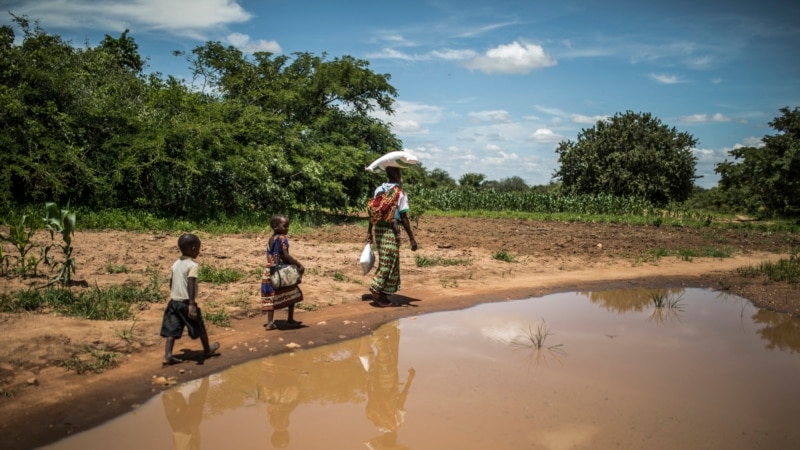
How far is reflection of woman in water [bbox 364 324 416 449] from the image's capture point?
13.1 ft

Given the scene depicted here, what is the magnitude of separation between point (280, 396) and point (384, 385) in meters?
0.98

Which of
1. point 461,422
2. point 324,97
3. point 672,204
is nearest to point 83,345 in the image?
point 461,422

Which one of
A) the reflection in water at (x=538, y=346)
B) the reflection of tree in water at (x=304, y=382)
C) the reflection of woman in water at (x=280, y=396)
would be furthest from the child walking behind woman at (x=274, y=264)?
the reflection in water at (x=538, y=346)

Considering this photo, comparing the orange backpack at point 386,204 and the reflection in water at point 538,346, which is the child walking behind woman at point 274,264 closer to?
the orange backpack at point 386,204

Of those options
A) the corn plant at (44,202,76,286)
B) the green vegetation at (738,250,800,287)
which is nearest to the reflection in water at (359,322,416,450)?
the corn plant at (44,202,76,286)

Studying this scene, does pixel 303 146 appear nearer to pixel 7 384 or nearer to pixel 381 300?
pixel 381 300

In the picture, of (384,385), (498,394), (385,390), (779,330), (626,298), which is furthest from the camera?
(626,298)

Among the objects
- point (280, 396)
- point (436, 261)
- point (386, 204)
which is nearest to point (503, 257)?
point (436, 261)

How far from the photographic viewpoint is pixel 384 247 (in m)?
7.35

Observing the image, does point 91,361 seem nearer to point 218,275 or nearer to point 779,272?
point 218,275

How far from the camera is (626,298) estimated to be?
8.84 meters

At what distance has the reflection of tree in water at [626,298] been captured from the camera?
8.23 m

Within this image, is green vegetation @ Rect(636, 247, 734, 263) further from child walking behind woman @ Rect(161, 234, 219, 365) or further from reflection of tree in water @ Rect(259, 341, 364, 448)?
child walking behind woman @ Rect(161, 234, 219, 365)

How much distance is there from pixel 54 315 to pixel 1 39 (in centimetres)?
1247
